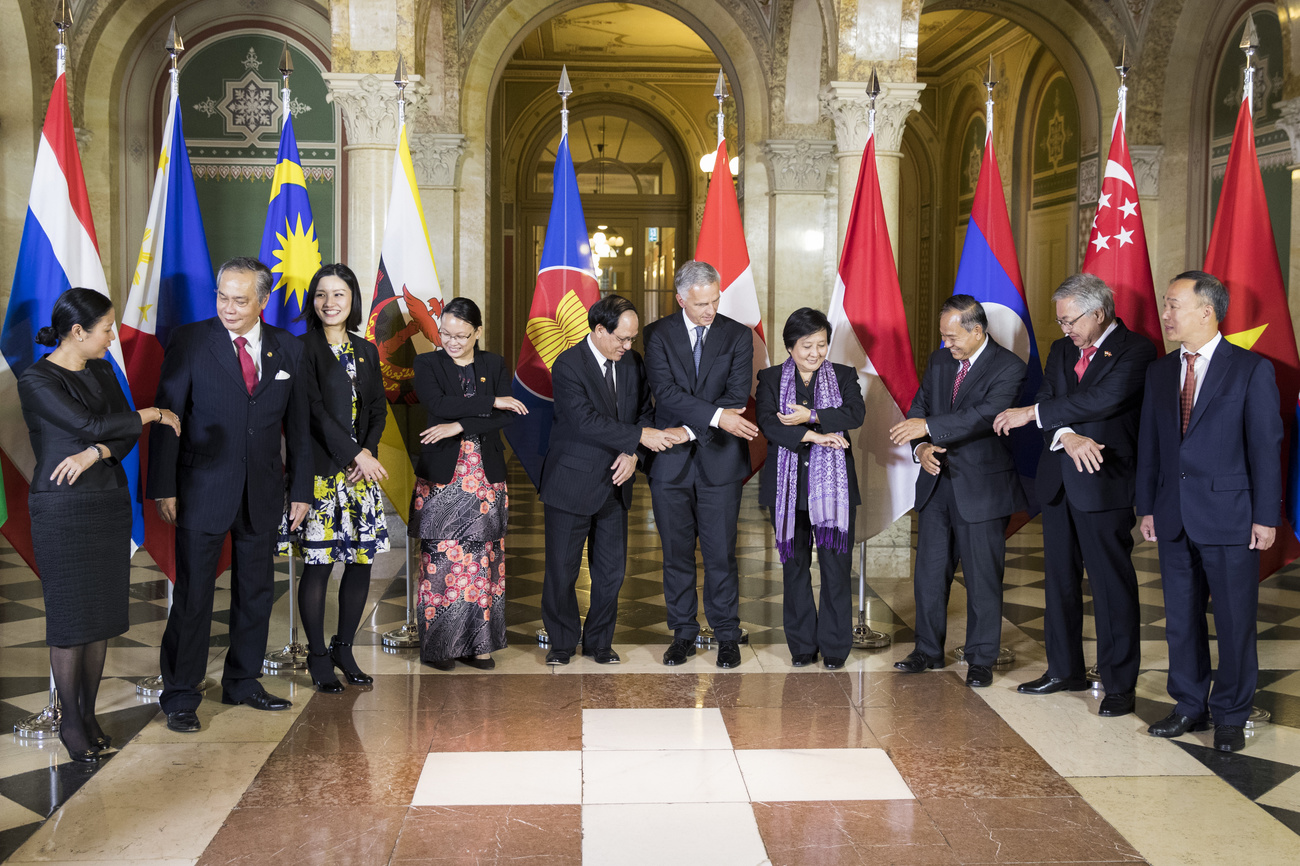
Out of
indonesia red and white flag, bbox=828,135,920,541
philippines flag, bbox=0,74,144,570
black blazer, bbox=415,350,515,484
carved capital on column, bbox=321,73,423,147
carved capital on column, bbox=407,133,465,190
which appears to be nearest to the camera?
philippines flag, bbox=0,74,144,570

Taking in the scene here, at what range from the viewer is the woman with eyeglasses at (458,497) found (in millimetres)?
4523

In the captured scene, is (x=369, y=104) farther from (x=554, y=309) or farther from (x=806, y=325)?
(x=806, y=325)

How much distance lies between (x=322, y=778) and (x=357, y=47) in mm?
4492

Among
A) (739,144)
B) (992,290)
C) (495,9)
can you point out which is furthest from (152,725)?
A: (739,144)

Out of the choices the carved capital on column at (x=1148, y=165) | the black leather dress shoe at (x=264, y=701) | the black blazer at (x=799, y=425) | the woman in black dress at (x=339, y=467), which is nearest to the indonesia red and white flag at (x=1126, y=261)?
the black blazer at (x=799, y=425)

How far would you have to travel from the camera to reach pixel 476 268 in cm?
1016

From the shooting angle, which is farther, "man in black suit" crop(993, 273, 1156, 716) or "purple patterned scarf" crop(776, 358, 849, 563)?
"purple patterned scarf" crop(776, 358, 849, 563)

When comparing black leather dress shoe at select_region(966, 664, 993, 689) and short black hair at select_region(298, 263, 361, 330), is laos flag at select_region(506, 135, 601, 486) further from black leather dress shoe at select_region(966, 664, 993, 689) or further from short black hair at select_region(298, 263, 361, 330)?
black leather dress shoe at select_region(966, 664, 993, 689)

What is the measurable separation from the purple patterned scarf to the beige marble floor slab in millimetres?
1439

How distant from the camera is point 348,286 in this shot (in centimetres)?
422

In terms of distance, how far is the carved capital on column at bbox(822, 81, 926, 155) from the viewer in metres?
6.77

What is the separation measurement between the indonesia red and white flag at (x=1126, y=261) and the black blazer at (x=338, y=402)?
3.11 metres

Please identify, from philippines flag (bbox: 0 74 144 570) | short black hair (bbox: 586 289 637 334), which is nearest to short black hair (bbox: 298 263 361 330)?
philippines flag (bbox: 0 74 144 570)

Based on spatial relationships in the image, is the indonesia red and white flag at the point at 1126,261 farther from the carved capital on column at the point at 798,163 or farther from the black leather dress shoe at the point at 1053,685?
the carved capital on column at the point at 798,163
